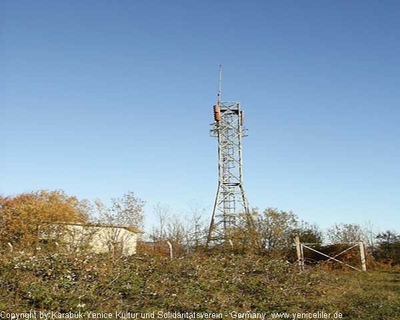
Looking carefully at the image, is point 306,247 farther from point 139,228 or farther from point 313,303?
point 313,303

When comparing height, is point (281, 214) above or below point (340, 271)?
above

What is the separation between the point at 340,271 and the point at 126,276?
33.4 feet

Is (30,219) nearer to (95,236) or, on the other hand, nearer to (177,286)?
(95,236)

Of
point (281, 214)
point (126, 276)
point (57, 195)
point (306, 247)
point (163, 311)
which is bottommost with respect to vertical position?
point (163, 311)

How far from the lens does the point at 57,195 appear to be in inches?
1168

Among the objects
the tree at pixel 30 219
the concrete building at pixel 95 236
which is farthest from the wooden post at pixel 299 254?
the tree at pixel 30 219

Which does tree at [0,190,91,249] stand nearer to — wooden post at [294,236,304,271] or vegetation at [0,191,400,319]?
vegetation at [0,191,400,319]

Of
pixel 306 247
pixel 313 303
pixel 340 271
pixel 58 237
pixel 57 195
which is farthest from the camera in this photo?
pixel 57 195

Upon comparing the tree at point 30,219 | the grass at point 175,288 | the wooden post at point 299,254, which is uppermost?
the tree at point 30,219

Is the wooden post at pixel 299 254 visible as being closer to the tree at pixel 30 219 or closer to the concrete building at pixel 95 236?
the concrete building at pixel 95 236

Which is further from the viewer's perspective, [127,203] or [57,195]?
[57,195]

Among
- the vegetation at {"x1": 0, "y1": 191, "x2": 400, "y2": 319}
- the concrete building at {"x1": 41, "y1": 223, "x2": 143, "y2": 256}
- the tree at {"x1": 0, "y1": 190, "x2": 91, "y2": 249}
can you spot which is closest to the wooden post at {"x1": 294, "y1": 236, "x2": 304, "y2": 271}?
the vegetation at {"x1": 0, "y1": 191, "x2": 400, "y2": 319}

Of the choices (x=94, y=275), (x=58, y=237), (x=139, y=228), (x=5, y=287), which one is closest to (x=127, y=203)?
(x=139, y=228)

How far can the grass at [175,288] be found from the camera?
760 centimetres
